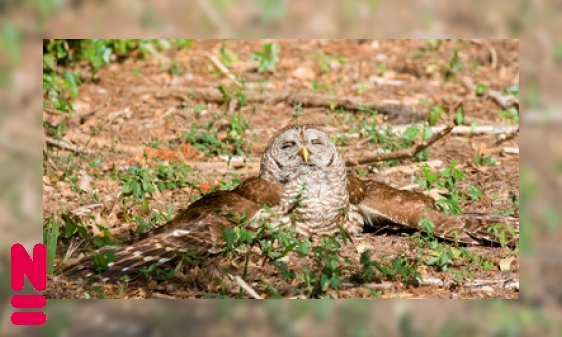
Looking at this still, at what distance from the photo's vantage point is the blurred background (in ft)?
16.6

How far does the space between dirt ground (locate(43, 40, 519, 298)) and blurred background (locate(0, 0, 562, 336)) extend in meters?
0.14

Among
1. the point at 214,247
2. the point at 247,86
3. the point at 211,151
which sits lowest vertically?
the point at 214,247

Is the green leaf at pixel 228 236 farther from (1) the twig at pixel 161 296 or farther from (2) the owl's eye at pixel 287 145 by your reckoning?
(2) the owl's eye at pixel 287 145

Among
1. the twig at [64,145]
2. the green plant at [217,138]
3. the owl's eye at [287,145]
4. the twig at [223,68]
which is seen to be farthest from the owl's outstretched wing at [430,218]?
the twig at [223,68]

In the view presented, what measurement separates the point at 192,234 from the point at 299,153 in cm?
91

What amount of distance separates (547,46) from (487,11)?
41 centimetres

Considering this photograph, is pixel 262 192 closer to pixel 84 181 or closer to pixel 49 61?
pixel 84 181

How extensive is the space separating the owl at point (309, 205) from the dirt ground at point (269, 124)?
16 centimetres

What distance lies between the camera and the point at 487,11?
17.8ft

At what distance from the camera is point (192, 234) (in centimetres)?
556

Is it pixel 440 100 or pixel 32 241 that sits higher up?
pixel 440 100

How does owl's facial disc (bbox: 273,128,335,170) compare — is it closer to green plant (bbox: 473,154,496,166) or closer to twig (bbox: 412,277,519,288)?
twig (bbox: 412,277,519,288)

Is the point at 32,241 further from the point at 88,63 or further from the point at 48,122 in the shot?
the point at 88,63

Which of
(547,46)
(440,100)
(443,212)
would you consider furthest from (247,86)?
(547,46)
